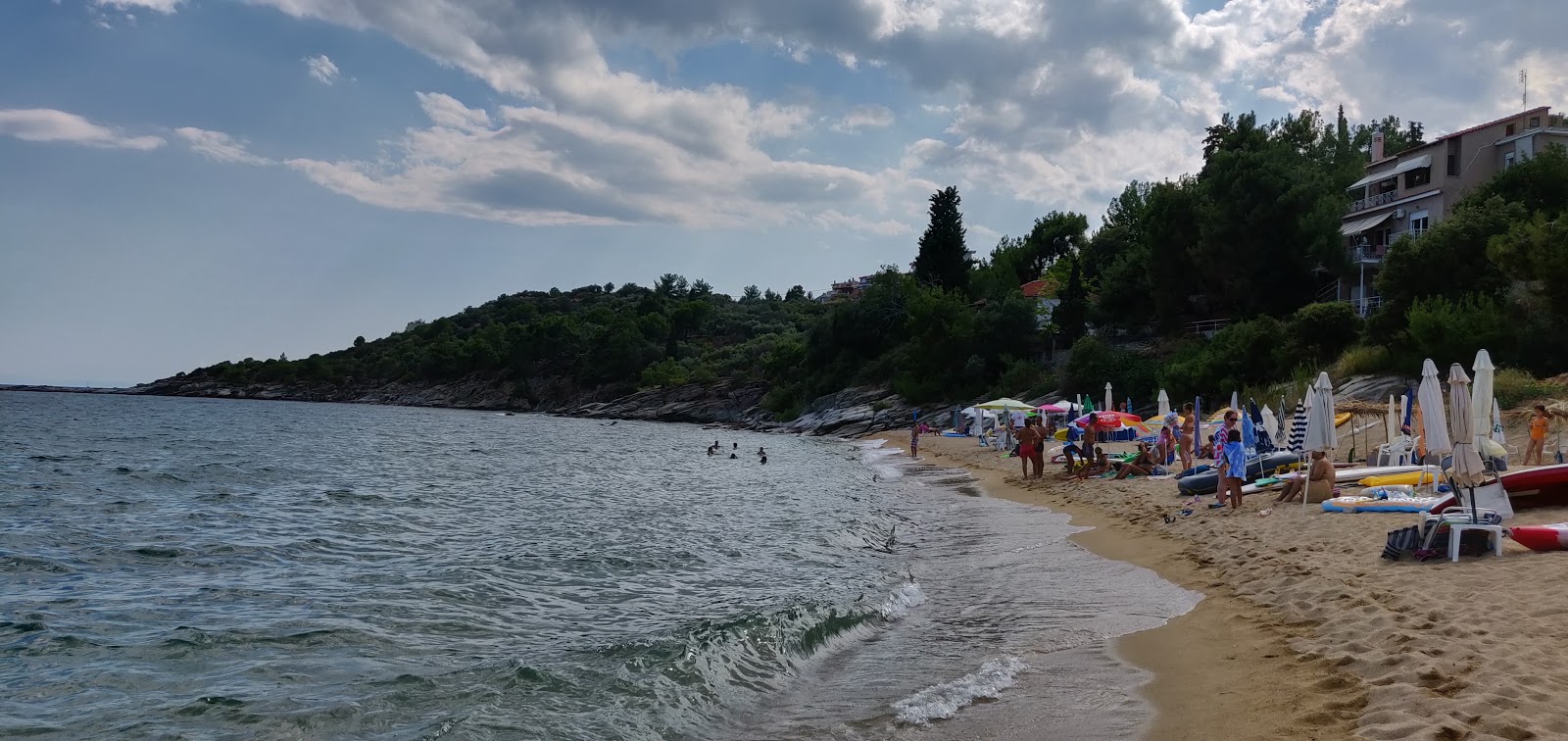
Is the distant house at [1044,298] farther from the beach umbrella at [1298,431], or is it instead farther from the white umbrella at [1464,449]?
the white umbrella at [1464,449]

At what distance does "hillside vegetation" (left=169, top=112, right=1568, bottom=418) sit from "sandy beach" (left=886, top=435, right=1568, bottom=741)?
2234cm

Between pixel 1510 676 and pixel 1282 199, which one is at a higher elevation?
pixel 1282 199

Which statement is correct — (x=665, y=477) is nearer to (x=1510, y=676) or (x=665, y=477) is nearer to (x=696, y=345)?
(x=1510, y=676)

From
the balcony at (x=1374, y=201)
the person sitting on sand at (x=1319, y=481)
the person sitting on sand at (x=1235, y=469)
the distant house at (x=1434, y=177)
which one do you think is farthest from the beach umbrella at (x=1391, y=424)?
the balcony at (x=1374, y=201)

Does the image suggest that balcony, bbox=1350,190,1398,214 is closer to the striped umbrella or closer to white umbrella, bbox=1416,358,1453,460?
the striped umbrella

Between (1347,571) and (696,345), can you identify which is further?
(696,345)

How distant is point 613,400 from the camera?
105 m

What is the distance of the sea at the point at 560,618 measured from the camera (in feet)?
23.4

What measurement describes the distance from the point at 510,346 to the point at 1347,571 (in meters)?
122

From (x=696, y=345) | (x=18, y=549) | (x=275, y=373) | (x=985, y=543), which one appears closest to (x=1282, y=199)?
(x=985, y=543)

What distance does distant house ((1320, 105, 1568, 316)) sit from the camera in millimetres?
44062

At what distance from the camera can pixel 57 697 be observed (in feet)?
24.7

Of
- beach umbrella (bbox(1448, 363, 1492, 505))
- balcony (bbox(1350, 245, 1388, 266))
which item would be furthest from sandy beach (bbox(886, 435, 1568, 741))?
balcony (bbox(1350, 245, 1388, 266))

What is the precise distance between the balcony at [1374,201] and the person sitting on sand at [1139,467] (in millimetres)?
36786
